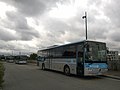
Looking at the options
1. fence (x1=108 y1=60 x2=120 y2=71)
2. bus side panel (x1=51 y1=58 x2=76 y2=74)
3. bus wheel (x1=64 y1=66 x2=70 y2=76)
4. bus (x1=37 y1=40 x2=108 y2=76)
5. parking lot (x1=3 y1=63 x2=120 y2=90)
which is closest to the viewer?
parking lot (x1=3 y1=63 x2=120 y2=90)

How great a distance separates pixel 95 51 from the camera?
16.5 meters

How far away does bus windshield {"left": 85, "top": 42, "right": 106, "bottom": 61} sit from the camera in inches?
643

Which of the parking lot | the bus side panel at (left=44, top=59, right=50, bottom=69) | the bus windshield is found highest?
the bus windshield

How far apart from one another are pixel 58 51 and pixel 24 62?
3478 centimetres

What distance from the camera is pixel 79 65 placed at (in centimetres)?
1702

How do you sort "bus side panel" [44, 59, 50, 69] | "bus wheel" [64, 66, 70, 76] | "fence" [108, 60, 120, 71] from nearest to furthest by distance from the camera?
"bus wheel" [64, 66, 70, 76] → "fence" [108, 60, 120, 71] → "bus side panel" [44, 59, 50, 69]

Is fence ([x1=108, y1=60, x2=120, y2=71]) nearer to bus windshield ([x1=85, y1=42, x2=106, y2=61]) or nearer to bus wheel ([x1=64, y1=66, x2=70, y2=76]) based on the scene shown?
bus windshield ([x1=85, y1=42, x2=106, y2=61])

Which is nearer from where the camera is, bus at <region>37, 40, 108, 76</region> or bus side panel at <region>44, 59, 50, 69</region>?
bus at <region>37, 40, 108, 76</region>

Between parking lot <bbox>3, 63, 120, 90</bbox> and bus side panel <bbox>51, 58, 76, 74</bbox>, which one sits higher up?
bus side panel <bbox>51, 58, 76, 74</bbox>

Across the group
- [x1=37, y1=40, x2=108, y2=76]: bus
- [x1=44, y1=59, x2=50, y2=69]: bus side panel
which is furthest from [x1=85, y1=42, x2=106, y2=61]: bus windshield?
[x1=44, y1=59, x2=50, y2=69]: bus side panel

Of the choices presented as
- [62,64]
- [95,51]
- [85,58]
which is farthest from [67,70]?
[95,51]

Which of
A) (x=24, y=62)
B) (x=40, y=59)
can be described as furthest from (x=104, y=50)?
(x=24, y=62)

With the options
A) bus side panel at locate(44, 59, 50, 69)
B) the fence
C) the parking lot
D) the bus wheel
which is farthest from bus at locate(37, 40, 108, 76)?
bus side panel at locate(44, 59, 50, 69)

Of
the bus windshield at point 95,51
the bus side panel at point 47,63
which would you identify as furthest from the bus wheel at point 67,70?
the bus side panel at point 47,63
